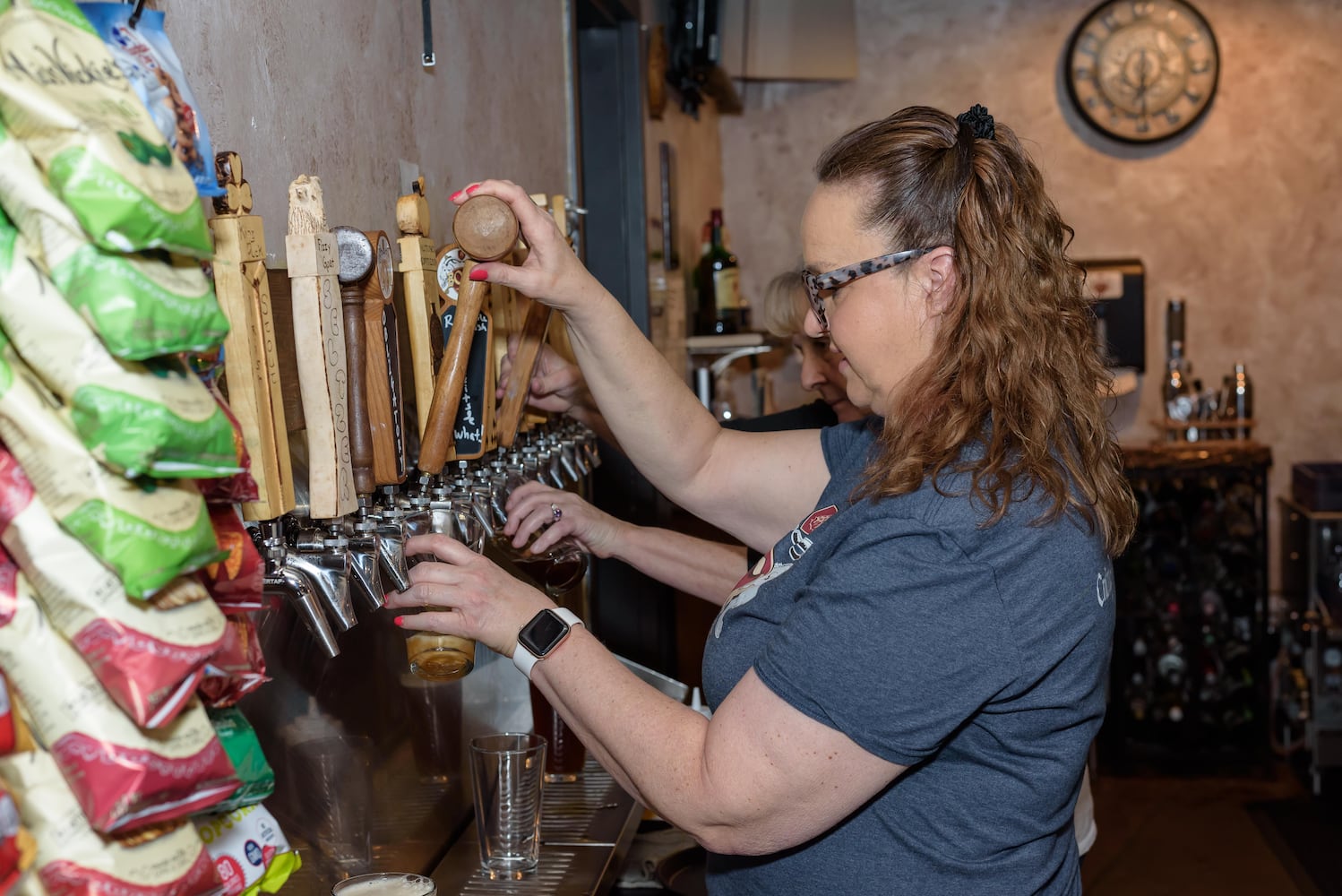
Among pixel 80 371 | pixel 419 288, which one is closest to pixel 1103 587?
pixel 419 288

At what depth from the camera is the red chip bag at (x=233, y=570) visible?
771 mm

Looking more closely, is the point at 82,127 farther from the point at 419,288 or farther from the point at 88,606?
the point at 419,288

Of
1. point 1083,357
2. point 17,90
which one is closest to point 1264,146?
point 1083,357

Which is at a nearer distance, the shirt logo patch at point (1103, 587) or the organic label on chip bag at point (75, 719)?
the organic label on chip bag at point (75, 719)

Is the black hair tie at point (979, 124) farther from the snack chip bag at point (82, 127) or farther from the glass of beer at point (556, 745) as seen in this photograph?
the glass of beer at point (556, 745)

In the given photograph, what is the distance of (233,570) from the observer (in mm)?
774

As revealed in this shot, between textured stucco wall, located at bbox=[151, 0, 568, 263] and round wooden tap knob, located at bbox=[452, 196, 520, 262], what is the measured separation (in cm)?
23

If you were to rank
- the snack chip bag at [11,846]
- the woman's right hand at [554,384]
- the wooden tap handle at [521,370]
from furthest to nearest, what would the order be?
the woman's right hand at [554,384]
the wooden tap handle at [521,370]
the snack chip bag at [11,846]

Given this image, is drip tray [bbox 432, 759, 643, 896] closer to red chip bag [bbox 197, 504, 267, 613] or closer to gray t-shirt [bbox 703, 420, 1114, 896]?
gray t-shirt [bbox 703, 420, 1114, 896]

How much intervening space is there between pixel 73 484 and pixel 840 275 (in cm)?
87

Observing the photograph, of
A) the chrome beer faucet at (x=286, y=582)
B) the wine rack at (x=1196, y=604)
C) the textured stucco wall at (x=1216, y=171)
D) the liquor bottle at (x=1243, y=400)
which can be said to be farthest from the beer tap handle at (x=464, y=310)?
the liquor bottle at (x=1243, y=400)

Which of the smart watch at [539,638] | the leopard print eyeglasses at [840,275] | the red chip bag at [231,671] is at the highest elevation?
the leopard print eyeglasses at [840,275]

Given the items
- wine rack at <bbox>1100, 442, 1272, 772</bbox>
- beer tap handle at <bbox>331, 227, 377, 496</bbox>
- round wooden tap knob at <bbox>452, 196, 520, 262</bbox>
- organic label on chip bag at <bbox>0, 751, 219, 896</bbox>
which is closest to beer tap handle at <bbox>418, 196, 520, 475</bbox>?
round wooden tap knob at <bbox>452, 196, 520, 262</bbox>

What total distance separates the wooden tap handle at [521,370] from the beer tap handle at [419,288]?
0.20m
